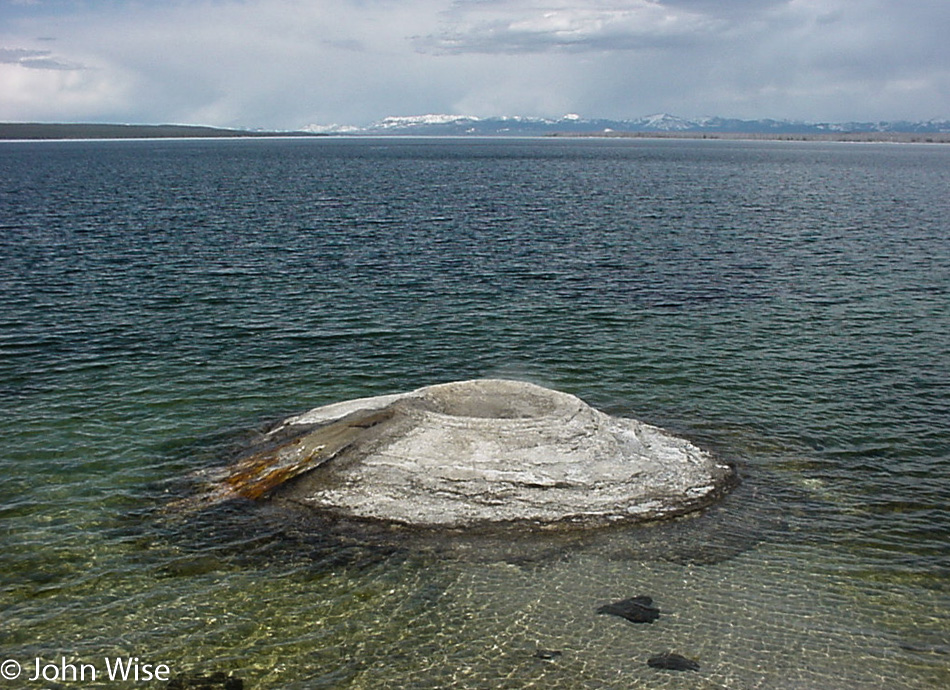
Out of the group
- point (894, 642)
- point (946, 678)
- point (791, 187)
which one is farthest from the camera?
point (791, 187)

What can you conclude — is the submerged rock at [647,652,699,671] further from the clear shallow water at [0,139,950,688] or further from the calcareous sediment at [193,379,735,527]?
the calcareous sediment at [193,379,735,527]

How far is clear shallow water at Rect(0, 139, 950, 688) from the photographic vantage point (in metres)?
18.0

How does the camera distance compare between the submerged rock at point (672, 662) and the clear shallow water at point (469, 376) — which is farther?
the clear shallow water at point (469, 376)

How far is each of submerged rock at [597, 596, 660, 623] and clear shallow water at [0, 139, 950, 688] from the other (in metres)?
0.34

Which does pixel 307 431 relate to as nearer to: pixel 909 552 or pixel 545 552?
pixel 545 552

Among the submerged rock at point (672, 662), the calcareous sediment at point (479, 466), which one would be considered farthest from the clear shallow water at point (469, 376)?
the calcareous sediment at point (479, 466)

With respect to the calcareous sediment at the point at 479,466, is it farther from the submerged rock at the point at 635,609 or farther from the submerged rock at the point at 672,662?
the submerged rock at the point at 672,662

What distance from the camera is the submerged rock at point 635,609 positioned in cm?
1881

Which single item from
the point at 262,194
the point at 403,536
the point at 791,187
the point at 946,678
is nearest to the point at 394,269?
the point at 403,536

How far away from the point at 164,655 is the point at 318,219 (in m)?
74.9

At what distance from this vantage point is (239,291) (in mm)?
51469

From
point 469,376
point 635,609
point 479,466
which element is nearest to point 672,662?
point 635,609

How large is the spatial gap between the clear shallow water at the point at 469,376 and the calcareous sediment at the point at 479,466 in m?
1.18

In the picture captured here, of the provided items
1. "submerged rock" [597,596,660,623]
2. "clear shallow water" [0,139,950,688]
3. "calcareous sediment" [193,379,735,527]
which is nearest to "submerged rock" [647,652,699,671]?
"clear shallow water" [0,139,950,688]
